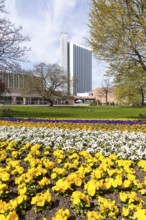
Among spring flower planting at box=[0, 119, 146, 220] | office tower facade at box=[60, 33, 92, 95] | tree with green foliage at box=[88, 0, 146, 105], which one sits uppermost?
office tower facade at box=[60, 33, 92, 95]

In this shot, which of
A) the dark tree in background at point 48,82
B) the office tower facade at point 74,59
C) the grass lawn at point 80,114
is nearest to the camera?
the grass lawn at point 80,114

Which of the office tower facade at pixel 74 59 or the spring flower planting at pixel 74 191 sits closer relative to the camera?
the spring flower planting at pixel 74 191

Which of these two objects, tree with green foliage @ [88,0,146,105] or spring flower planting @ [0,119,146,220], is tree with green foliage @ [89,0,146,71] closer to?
tree with green foliage @ [88,0,146,105]

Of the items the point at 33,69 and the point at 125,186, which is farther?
the point at 33,69

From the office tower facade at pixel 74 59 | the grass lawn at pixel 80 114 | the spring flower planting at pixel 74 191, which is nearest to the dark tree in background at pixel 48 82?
the grass lawn at pixel 80 114

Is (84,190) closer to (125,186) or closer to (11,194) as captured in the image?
(125,186)

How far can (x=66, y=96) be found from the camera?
182ft

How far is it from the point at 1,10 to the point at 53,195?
19582mm

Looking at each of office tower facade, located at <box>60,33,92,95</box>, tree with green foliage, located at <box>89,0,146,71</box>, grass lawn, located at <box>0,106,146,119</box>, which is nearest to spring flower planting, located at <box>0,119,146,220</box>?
tree with green foliage, located at <box>89,0,146,71</box>

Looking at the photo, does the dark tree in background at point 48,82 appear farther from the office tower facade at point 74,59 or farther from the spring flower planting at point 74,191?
the spring flower planting at point 74,191

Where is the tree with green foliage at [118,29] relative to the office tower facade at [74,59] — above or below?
below

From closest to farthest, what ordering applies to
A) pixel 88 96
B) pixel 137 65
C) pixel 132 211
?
1. pixel 132 211
2. pixel 137 65
3. pixel 88 96

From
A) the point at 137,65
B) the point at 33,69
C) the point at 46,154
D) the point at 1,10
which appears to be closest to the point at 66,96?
the point at 33,69

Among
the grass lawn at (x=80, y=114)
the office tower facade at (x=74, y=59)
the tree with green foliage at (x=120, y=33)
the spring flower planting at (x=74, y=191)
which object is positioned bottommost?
the spring flower planting at (x=74, y=191)
